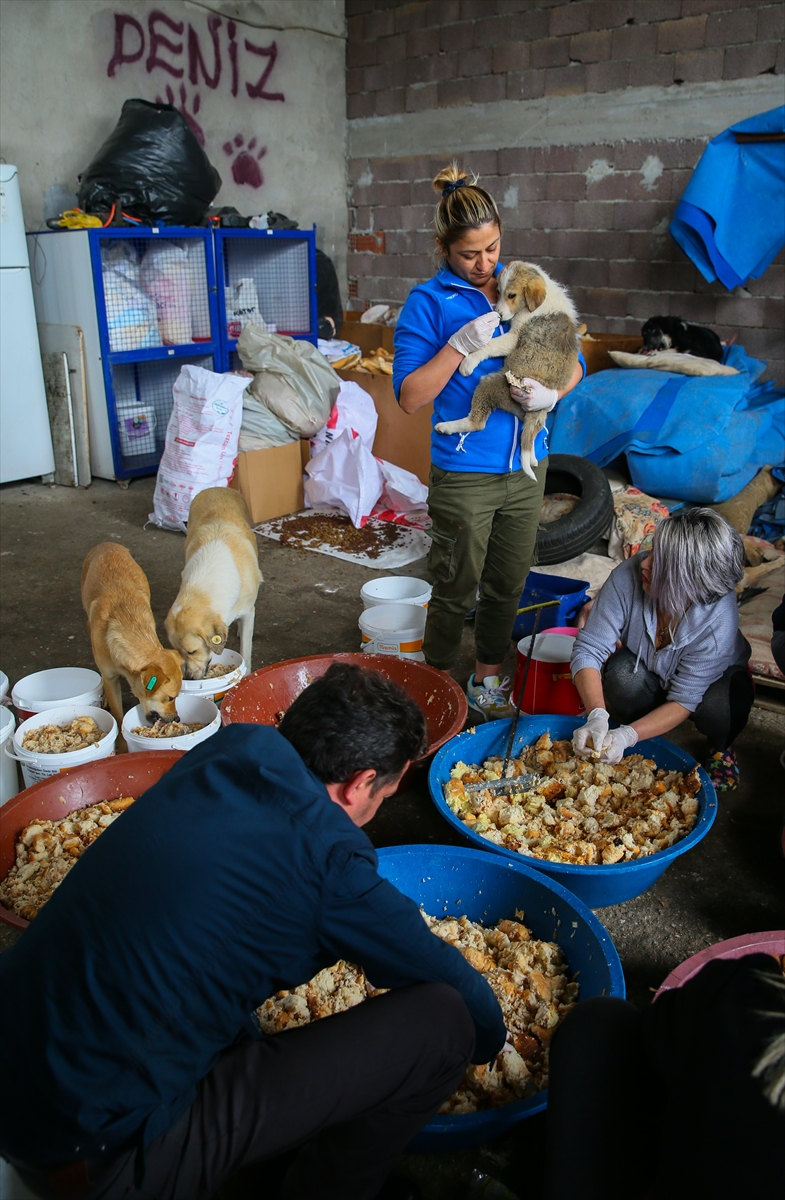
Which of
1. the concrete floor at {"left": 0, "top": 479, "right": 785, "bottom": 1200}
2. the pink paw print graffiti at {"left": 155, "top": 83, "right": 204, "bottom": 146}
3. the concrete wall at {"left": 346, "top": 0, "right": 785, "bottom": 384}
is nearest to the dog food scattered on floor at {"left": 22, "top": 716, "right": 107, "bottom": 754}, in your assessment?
the concrete floor at {"left": 0, "top": 479, "right": 785, "bottom": 1200}

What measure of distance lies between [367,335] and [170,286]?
6.10ft

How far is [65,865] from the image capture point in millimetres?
2008

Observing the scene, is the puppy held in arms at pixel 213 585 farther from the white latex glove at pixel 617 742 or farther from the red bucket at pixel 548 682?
the white latex glove at pixel 617 742

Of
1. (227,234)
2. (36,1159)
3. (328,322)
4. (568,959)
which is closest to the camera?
(36,1159)

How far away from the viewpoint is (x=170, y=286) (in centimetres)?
→ 605

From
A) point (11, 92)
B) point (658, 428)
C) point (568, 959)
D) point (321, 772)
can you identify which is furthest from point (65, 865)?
point (11, 92)

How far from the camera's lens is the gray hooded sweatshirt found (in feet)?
8.02

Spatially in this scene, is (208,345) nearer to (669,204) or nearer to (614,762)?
(669,204)

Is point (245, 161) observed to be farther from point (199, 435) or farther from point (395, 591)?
point (395, 591)

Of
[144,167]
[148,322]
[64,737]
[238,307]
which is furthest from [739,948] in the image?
[238,307]

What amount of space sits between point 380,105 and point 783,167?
413cm

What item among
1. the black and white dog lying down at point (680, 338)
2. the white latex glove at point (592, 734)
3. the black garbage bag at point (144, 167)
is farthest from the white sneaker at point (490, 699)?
the black garbage bag at point (144, 167)

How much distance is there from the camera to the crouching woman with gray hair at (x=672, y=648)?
227cm

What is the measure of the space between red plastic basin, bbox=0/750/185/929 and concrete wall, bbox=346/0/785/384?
206 inches
